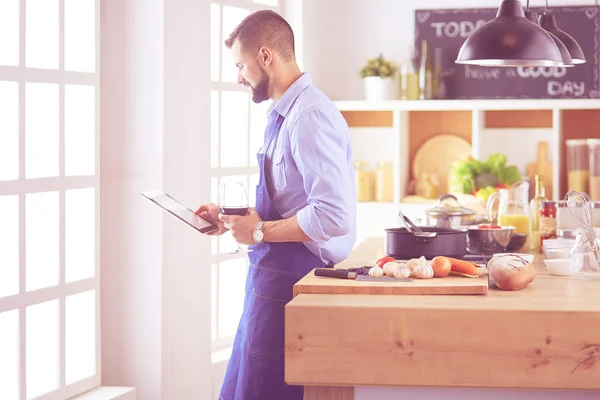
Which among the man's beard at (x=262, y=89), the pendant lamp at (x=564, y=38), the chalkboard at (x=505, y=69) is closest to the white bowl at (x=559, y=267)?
the man's beard at (x=262, y=89)

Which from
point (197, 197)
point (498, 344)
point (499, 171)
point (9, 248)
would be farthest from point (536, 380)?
point (499, 171)

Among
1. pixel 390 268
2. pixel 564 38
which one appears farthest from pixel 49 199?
pixel 564 38

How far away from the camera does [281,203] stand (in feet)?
9.41

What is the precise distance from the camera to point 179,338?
376cm

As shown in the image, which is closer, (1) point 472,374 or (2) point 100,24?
(1) point 472,374

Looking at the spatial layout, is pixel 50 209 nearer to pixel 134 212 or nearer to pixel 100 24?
pixel 134 212

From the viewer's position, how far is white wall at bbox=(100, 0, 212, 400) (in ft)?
11.7

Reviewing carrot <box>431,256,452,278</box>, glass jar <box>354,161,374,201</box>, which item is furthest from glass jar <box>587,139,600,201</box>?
carrot <box>431,256,452,278</box>

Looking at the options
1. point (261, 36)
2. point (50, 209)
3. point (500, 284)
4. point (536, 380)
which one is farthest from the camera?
point (50, 209)

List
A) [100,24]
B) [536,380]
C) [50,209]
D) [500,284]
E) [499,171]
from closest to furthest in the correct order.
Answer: [536,380] → [500,284] → [50,209] → [100,24] → [499,171]

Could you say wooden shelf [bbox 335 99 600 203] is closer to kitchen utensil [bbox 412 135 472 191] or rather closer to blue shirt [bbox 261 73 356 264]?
kitchen utensil [bbox 412 135 472 191]

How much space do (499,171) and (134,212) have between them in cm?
261

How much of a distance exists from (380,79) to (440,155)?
697 millimetres

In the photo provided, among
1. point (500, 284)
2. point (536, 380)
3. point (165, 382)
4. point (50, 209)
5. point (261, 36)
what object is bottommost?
point (165, 382)
